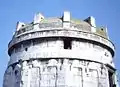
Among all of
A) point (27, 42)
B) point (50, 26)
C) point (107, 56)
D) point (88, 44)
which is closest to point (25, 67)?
point (27, 42)

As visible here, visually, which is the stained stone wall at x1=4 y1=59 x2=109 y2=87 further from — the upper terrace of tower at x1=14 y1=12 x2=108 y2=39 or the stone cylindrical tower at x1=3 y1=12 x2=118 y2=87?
the upper terrace of tower at x1=14 y1=12 x2=108 y2=39

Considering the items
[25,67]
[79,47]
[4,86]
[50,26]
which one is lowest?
[4,86]

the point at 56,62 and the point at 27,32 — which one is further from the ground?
the point at 27,32

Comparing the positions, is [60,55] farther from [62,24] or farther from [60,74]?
[62,24]

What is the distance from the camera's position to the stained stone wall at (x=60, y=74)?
1905 centimetres

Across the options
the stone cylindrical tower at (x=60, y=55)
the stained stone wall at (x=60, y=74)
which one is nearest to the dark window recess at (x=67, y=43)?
the stone cylindrical tower at (x=60, y=55)

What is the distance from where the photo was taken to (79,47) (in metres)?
20.3

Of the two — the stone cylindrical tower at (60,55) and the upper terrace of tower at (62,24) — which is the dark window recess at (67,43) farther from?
the upper terrace of tower at (62,24)

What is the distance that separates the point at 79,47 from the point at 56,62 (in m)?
2.07

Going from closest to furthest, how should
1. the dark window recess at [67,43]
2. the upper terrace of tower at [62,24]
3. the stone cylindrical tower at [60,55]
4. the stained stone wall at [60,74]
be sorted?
the stained stone wall at [60,74], the stone cylindrical tower at [60,55], the dark window recess at [67,43], the upper terrace of tower at [62,24]

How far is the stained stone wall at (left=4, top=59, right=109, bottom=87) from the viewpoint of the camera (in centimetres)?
1905

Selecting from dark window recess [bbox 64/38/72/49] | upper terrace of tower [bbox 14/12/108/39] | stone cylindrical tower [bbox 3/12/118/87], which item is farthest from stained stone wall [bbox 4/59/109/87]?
upper terrace of tower [bbox 14/12/108/39]

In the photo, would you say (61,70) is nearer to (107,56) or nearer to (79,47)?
(79,47)

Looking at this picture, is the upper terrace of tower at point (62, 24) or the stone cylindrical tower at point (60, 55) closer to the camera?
the stone cylindrical tower at point (60, 55)
